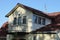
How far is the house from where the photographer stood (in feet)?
93.8

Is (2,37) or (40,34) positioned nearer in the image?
(40,34)

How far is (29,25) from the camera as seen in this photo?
29781mm

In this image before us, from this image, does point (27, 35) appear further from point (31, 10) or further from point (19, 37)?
point (31, 10)

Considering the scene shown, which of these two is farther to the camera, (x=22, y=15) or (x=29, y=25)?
(x=22, y=15)

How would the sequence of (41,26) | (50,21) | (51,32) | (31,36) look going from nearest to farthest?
(51,32) → (31,36) → (41,26) → (50,21)

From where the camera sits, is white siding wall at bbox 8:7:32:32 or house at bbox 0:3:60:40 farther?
white siding wall at bbox 8:7:32:32

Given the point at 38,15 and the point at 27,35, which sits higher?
the point at 38,15

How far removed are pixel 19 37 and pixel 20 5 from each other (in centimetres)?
434

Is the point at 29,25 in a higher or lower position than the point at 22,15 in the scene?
lower

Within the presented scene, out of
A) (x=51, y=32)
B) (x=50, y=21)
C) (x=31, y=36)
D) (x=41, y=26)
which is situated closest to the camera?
(x=51, y=32)

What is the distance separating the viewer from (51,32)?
90.8 feet

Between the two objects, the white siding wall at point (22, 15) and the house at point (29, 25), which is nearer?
the house at point (29, 25)

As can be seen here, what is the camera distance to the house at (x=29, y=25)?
28.6 meters

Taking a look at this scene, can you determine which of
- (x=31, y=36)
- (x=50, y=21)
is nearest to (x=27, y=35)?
(x=31, y=36)
